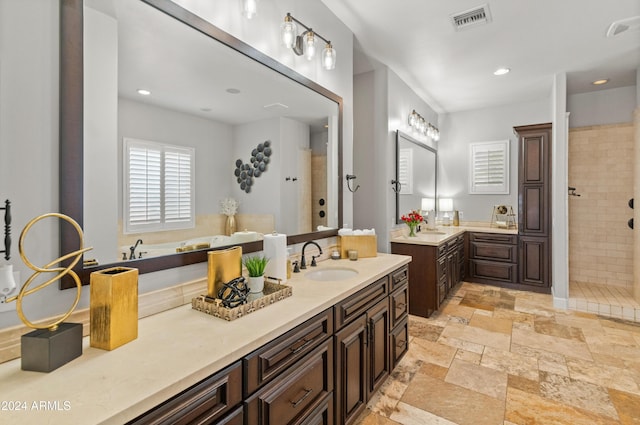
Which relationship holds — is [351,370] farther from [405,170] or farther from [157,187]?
[405,170]

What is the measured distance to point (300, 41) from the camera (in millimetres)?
2090

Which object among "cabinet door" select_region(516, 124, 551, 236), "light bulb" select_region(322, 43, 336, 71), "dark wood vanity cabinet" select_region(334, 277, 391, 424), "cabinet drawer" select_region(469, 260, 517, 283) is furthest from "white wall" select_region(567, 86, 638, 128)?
"dark wood vanity cabinet" select_region(334, 277, 391, 424)

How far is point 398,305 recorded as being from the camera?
2301 millimetres

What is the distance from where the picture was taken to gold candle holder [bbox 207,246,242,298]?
136 cm

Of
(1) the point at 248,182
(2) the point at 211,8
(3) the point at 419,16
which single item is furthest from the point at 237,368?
(3) the point at 419,16

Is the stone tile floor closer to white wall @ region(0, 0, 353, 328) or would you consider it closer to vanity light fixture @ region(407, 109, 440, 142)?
white wall @ region(0, 0, 353, 328)

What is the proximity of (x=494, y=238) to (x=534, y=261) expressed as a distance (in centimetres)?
57

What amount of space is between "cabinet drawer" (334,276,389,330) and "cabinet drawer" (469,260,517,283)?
3.17 meters

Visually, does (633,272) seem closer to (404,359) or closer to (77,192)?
(404,359)

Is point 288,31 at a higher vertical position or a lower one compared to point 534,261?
higher

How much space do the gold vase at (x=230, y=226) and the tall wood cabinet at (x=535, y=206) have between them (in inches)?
166

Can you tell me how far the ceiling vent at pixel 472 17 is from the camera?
2.49m

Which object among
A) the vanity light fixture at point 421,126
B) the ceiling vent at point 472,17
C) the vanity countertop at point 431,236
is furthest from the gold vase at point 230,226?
the vanity light fixture at point 421,126

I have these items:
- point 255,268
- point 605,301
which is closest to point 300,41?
point 255,268
